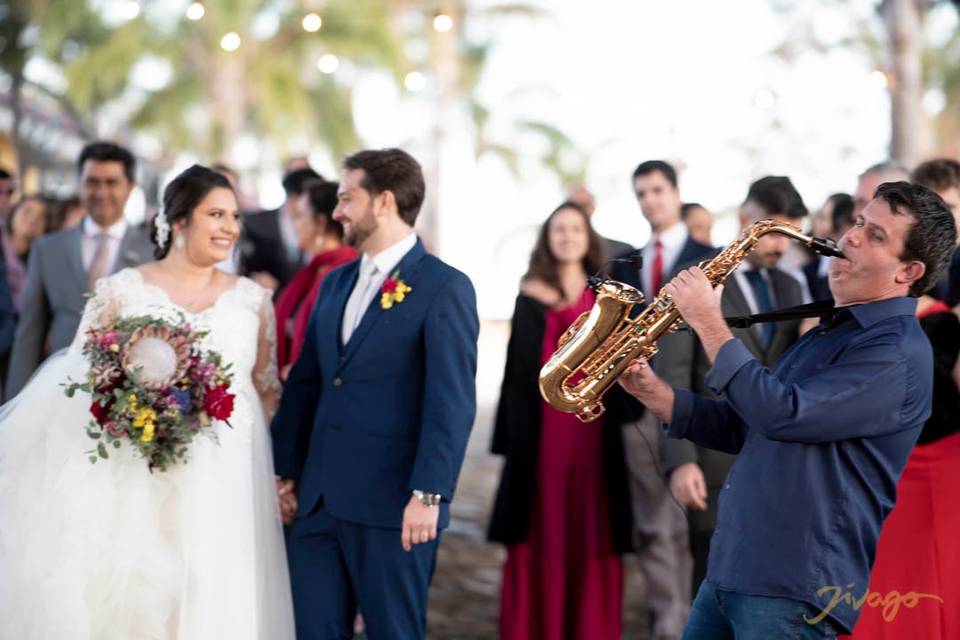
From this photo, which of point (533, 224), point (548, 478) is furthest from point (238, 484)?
point (533, 224)

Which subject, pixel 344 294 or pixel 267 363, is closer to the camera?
pixel 344 294

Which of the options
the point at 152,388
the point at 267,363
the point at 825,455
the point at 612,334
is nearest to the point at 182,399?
the point at 152,388

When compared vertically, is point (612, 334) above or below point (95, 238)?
below

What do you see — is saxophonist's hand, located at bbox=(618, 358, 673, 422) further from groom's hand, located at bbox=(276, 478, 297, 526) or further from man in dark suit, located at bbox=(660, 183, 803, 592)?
man in dark suit, located at bbox=(660, 183, 803, 592)

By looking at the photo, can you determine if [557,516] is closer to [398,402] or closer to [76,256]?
[398,402]

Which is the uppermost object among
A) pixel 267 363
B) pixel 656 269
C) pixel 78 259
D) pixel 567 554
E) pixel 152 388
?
pixel 656 269

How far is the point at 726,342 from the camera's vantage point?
383 centimetres

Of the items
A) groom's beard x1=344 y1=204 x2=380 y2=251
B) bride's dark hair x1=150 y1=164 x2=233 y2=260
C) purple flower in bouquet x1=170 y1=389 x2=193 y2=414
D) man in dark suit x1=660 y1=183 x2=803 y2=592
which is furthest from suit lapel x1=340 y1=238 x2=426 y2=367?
man in dark suit x1=660 y1=183 x2=803 y2=592

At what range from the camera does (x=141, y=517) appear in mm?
5312

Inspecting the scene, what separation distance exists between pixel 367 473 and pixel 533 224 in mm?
35322

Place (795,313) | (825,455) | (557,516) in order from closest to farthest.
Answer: (825,455), (795,313), (557,516)

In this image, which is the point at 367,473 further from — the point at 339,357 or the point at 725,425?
the point at 725,425

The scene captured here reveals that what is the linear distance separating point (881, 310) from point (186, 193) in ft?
10.4

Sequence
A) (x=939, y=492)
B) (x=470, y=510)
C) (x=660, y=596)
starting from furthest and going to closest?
(x=470, y=510), (x=660, y=596), (x=939, y=492)
